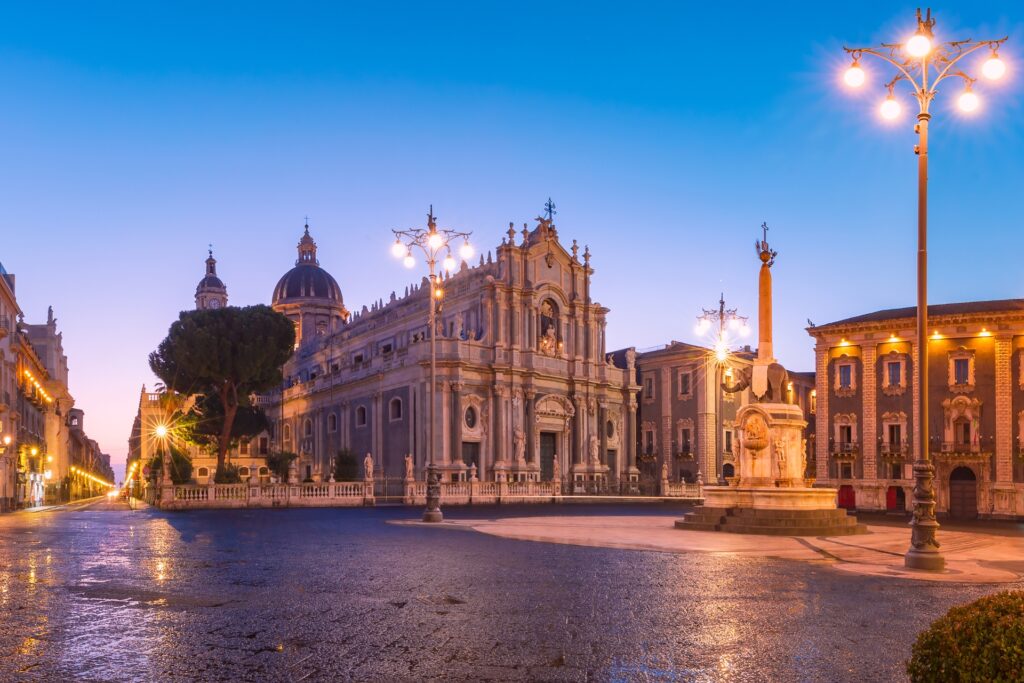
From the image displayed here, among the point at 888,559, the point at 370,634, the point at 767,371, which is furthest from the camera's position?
the point at 767,371

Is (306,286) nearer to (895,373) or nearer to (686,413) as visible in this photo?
(686,413)

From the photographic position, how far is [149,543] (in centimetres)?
1989

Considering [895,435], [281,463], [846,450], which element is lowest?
[281,463]

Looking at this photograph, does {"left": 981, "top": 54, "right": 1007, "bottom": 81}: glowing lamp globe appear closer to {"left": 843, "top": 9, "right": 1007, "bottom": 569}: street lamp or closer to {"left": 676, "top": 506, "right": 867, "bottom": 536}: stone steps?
{"left": 843, "top": 9, "right": 1007, "bottom": 569}: street lamp

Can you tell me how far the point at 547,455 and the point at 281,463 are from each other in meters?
20.2

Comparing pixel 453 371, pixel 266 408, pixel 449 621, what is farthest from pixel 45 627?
pixel 266 408

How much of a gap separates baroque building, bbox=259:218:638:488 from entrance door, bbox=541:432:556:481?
0.08m

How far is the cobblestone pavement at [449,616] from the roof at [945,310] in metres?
39.4

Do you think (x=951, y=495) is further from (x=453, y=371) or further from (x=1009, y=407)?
(x=453, y=371)

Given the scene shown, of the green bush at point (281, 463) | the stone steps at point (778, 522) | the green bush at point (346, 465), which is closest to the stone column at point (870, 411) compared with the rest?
the stone steps at point (778, 522)

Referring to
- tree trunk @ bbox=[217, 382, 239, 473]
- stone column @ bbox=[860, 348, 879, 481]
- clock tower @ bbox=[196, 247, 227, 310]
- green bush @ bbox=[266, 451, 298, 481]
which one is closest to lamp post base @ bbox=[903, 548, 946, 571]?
stone column @ bbox=[860, 348, 879, 481]

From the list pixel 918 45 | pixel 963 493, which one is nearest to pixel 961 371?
pixel 963 493

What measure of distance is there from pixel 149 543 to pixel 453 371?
35.7 metres

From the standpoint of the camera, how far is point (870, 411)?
173 feet
